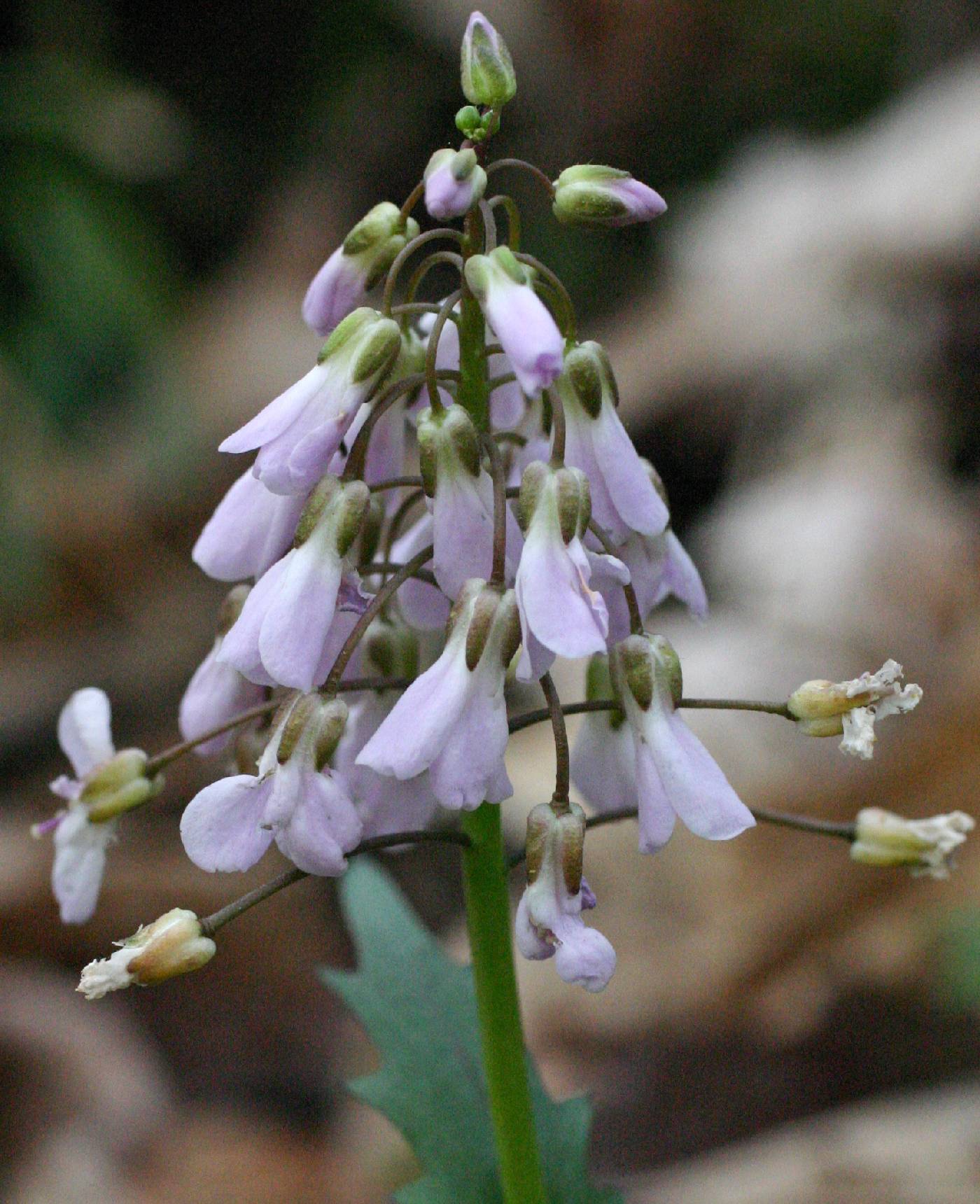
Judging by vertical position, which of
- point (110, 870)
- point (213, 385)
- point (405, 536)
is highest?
point (405, 536)

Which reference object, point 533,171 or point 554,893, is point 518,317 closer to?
point 533,171

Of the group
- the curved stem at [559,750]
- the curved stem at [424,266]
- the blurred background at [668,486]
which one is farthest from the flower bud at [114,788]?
the blurred background at [668,486]

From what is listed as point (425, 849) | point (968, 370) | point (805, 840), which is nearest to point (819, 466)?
point (968, 370)

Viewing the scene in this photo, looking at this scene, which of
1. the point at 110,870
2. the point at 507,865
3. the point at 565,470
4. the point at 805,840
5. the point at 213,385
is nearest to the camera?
the point at 565,470

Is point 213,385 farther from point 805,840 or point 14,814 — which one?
point 805,840

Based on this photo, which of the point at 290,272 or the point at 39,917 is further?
the point at 290,272
